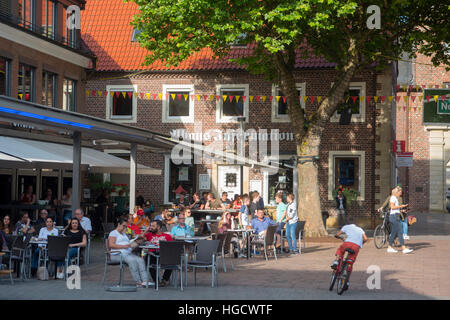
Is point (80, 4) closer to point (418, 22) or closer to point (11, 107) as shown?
point (418, 22)

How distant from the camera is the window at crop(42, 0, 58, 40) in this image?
85.6ft

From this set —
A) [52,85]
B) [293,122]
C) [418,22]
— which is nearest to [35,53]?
[52,85]

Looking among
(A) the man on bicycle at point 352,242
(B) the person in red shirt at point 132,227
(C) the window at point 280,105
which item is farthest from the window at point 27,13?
(A) the man on bicycle at point 352,242

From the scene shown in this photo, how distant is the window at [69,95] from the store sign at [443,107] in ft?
61.9

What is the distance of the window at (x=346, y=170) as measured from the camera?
30.9m

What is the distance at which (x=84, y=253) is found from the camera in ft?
51.1

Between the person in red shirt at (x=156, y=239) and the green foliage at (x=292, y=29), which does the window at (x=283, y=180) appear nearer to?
the green foliage at (x=292, y=29)

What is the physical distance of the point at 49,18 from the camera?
2658cm

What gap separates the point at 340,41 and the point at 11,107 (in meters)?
14.9

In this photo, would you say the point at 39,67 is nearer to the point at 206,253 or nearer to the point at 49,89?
the point at 49,89

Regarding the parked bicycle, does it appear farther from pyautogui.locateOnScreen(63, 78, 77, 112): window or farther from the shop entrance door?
pyautogui.locateOnScreen(63, 78, 77, 112): window

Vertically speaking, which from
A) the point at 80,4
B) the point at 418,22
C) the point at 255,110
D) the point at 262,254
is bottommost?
the point at 262,254

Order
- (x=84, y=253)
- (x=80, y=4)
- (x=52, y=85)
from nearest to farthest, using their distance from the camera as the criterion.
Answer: (x=84, y=253) → (x=52, y=85) → (x=80, y=4)

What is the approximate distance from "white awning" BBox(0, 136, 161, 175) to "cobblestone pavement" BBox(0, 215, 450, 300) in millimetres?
2518
